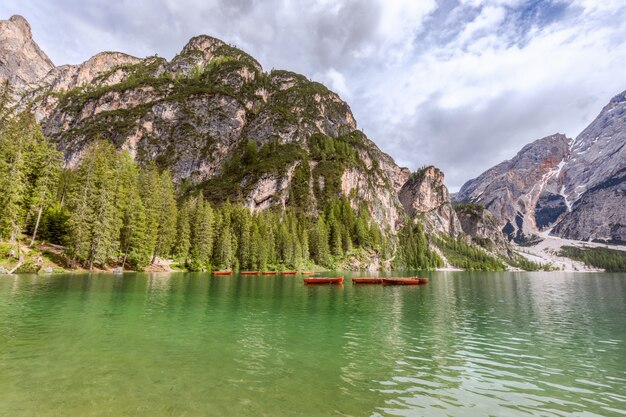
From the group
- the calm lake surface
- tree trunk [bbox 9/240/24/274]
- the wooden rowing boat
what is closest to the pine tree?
tree trunk [bbox 9/240/24/274]

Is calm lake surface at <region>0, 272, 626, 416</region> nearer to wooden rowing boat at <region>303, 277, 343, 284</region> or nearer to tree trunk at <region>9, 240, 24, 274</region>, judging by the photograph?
tree trunk at <region>9, 240, 24, 274</region>

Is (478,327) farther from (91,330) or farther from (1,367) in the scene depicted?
(1,367)

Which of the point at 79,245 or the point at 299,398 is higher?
the point at 79,245

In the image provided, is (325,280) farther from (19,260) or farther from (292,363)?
(19,260)

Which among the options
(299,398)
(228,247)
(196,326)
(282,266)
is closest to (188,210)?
(228,247)

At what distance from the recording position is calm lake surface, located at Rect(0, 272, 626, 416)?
1120 cm

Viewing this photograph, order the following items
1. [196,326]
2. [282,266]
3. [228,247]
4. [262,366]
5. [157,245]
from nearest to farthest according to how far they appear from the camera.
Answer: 1. [262,366]
2. [196,326]
3. [157,245]
4. [228,247]
5. [282,266]

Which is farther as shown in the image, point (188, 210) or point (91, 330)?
point (188, 210)

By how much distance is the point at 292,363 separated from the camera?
15.9 meters

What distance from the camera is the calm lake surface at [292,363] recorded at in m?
11.2

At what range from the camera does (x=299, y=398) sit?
11609 millimetres

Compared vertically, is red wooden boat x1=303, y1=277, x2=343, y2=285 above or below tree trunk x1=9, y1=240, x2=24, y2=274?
below

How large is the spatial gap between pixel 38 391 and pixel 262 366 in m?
8.03

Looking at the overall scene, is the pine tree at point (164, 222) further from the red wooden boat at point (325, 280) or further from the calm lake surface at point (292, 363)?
the calm lake surface at point (292, 363)
